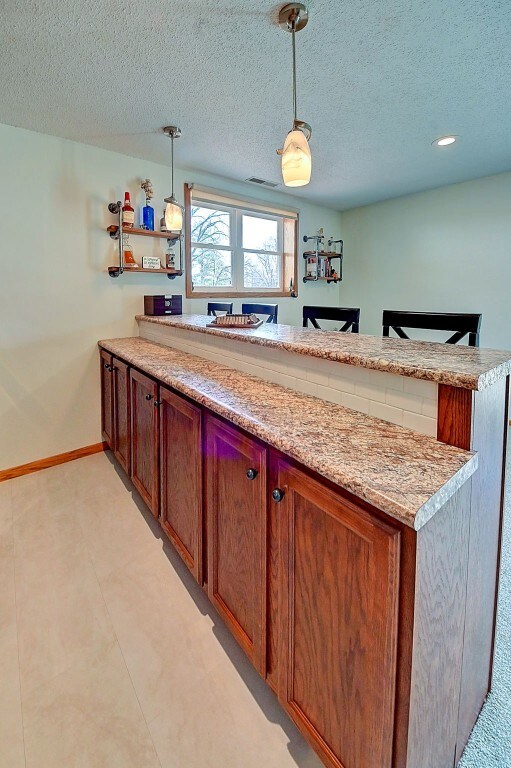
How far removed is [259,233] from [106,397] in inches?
95.6

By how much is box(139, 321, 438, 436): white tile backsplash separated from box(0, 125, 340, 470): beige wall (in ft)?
4.67

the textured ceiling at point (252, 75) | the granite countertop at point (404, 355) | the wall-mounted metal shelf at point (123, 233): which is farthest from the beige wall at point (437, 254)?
the granite countertop at point (404, 355)

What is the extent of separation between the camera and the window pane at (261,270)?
403cm

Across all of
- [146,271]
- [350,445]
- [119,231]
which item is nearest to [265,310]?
[146,271]

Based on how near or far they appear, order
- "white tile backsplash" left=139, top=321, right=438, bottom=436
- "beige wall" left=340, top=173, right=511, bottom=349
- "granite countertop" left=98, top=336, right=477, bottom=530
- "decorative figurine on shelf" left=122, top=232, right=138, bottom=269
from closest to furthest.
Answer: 1. "granite countertop" left=98, top=336, right=477, bottom=530
2. "white tile backsplash" left=139, top=321, right=438, bottom=436
3. "decorative figurine on shelf" left=122, top=232, right=138, bottom=269
4. "beige wall" left=340, top=173, right=511, bottom=349

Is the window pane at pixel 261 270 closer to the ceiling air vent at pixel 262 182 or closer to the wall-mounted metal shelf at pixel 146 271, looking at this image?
the ceiling air vent at pixel 262 182

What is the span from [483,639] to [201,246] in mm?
3453

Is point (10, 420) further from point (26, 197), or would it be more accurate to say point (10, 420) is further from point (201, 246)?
point (201, 246)

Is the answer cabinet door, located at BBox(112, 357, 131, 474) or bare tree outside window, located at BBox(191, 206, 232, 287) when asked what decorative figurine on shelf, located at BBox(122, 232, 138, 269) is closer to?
bare tree outside window, located at BBox(191, 206, 232, 287)

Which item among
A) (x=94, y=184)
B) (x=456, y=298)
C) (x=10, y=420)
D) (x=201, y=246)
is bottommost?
(x=10, y=420)

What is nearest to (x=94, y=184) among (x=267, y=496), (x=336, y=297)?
(x=267, y=496)

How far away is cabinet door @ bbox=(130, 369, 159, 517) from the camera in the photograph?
1.86m

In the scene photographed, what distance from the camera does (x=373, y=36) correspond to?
5.48 feet

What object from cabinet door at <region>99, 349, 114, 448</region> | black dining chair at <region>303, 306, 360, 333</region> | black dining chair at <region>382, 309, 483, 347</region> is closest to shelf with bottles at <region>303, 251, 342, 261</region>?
black dining chair at <region>303, 306, 360, 333</region>
